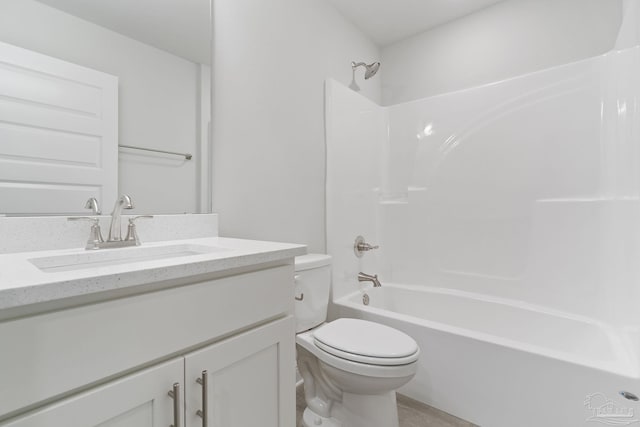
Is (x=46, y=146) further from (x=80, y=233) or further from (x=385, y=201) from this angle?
(x=385, y=201)

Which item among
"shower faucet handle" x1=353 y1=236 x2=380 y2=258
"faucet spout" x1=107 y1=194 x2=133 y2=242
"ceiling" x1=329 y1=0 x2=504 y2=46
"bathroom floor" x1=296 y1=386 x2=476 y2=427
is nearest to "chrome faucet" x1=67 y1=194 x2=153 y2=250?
"faucet spout" x1=107 y1=194 x2=133 y2=242

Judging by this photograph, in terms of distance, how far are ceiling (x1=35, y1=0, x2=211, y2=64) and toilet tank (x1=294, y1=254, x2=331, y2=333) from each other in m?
1.05

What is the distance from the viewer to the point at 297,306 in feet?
4.73

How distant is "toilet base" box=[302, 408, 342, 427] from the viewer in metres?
1.38

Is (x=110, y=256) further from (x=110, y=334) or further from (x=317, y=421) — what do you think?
(x=317, y=421)

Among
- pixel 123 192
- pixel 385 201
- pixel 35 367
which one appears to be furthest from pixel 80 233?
pixel 385 201

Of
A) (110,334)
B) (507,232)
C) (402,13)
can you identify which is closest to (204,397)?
(110,334)

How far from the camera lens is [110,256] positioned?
93 centimetres

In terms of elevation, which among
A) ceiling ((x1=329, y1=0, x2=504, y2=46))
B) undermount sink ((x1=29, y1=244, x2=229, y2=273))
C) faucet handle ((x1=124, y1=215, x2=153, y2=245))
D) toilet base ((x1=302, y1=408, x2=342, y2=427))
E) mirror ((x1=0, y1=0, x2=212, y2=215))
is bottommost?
toilet base ((x1=302, y1=408, x2=342, y2=427))

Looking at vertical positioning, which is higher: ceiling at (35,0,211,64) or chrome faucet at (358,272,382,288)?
ceiling at (35,0,211,64)

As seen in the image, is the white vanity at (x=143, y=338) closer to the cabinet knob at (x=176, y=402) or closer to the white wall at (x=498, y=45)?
the cabinet knob at (x=176, y=402)

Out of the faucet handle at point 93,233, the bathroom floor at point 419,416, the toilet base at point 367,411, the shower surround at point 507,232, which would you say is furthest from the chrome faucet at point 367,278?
the faucet handle at point 93,233

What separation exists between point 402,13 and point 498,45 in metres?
0.71

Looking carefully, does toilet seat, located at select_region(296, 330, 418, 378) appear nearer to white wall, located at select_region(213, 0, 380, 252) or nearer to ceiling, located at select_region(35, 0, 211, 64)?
white wall, located at select_region(213, 0, 380, 252)
